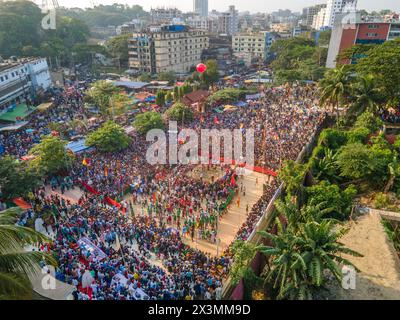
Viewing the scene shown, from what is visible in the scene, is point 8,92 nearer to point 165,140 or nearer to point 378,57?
point 165,140

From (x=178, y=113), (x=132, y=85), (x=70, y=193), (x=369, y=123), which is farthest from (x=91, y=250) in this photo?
(x=132, y=85)

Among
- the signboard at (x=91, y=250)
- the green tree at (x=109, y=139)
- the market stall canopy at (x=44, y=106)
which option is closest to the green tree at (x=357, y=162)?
the signboard at (x=91, y=250)

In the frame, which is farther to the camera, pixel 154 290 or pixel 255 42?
A: pixel 255 42

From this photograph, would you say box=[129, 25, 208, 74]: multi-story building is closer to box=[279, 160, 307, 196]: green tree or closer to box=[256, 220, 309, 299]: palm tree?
box=[279, 160, 307, 196]: green tree

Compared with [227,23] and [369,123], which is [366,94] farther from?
[227,23]

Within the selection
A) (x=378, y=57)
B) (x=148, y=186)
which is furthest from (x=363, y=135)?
(x=148, y=186)

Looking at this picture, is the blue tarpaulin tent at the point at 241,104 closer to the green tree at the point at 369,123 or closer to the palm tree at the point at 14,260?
the green tree at the point at 369,123
